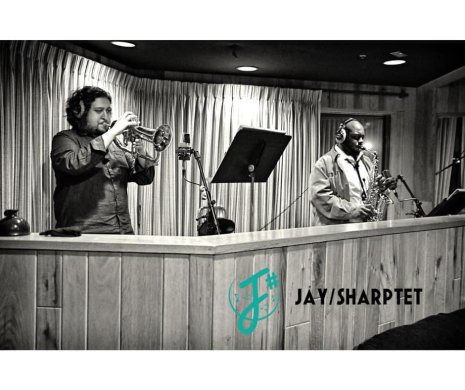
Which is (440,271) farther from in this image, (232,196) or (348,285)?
(232,196)

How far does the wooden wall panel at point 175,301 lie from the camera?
1420 mm

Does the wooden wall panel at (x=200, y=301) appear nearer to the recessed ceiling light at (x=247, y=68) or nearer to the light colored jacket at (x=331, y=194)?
the light colored jacket at (x=331, y=194)

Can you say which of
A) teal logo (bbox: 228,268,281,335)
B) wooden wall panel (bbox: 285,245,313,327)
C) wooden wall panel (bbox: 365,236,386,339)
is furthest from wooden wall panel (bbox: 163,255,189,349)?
wooden wall panel (bbox: 365,236,386,339)

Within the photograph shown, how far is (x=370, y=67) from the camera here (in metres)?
4.66

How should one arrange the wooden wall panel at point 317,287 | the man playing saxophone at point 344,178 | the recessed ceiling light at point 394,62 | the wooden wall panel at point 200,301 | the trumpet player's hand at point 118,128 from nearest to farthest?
the wooden wall panel at point 200,301 → the wooden wall panel at point 317,287 → the trumpet player's hand at point 118,128 → the man playing saxophone at point 344,178 → the recessed ceiling light at point 394,62

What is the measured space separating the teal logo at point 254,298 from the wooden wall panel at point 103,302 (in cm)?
34

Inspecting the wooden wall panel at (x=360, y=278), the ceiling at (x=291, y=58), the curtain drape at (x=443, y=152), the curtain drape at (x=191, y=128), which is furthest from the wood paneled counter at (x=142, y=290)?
→ the curtain drape at (x=443, y=152)

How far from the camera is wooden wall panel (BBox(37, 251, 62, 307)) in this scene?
57.5 inches

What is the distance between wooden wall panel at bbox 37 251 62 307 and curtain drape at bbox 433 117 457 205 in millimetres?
4798
